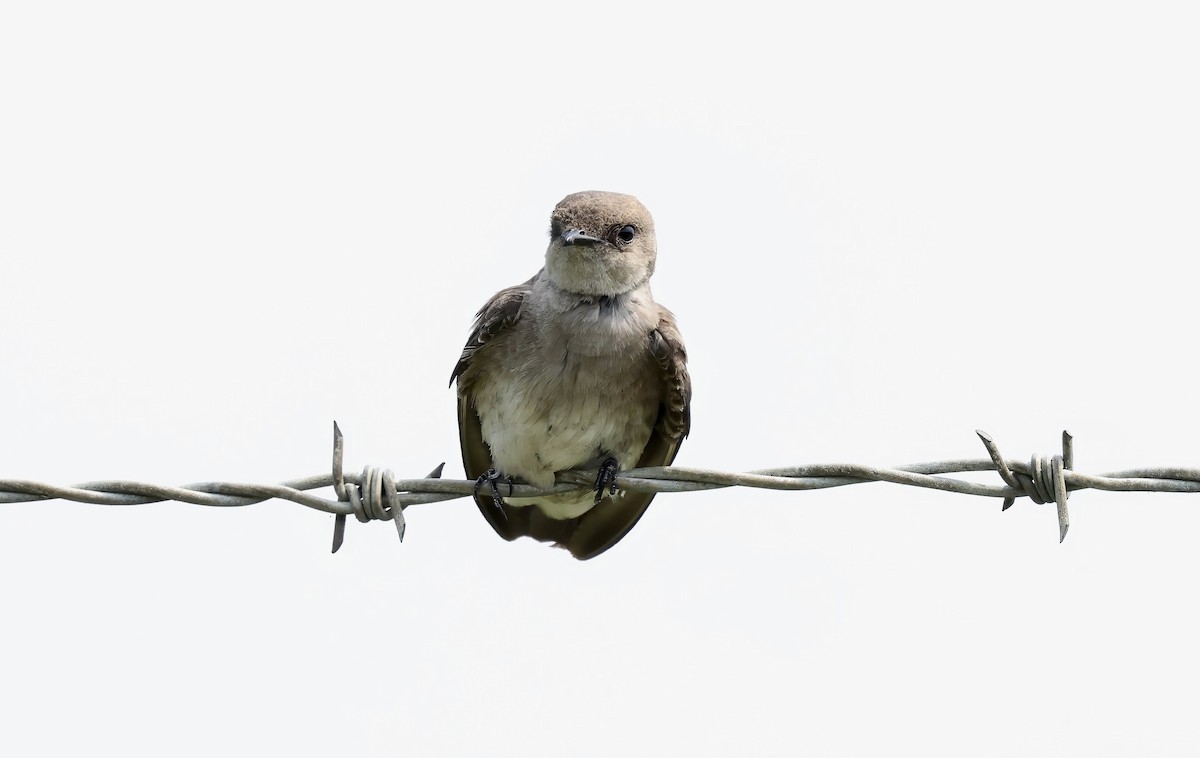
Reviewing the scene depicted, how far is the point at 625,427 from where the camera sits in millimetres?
7055

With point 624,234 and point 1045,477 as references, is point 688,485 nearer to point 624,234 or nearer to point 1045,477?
point 1045,477

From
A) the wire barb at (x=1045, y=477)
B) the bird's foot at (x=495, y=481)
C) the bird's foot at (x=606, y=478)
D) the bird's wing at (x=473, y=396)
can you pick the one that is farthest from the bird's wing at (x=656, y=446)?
the wire barb at (x=1045, y=477)

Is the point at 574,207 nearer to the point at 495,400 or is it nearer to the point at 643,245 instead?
the point at 643,245

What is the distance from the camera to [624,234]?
7.43 meters

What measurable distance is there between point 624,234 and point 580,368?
86cm

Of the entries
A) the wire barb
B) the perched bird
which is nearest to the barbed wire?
the wire barb

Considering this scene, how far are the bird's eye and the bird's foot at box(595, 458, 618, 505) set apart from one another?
1159 mm

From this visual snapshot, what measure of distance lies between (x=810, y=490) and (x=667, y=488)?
59 cm

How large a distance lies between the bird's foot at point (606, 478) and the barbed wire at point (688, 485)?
1.28 m

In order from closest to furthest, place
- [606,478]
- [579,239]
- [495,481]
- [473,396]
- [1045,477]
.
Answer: [1045,477]
[606,478]
[495,481]
[579,239]
[473,396]

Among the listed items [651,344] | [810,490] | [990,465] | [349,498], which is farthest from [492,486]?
[990,465]

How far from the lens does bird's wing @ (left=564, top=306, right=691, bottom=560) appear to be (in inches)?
279

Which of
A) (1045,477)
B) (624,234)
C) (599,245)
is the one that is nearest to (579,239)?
(599,245)

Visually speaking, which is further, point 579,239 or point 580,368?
point 579,239
